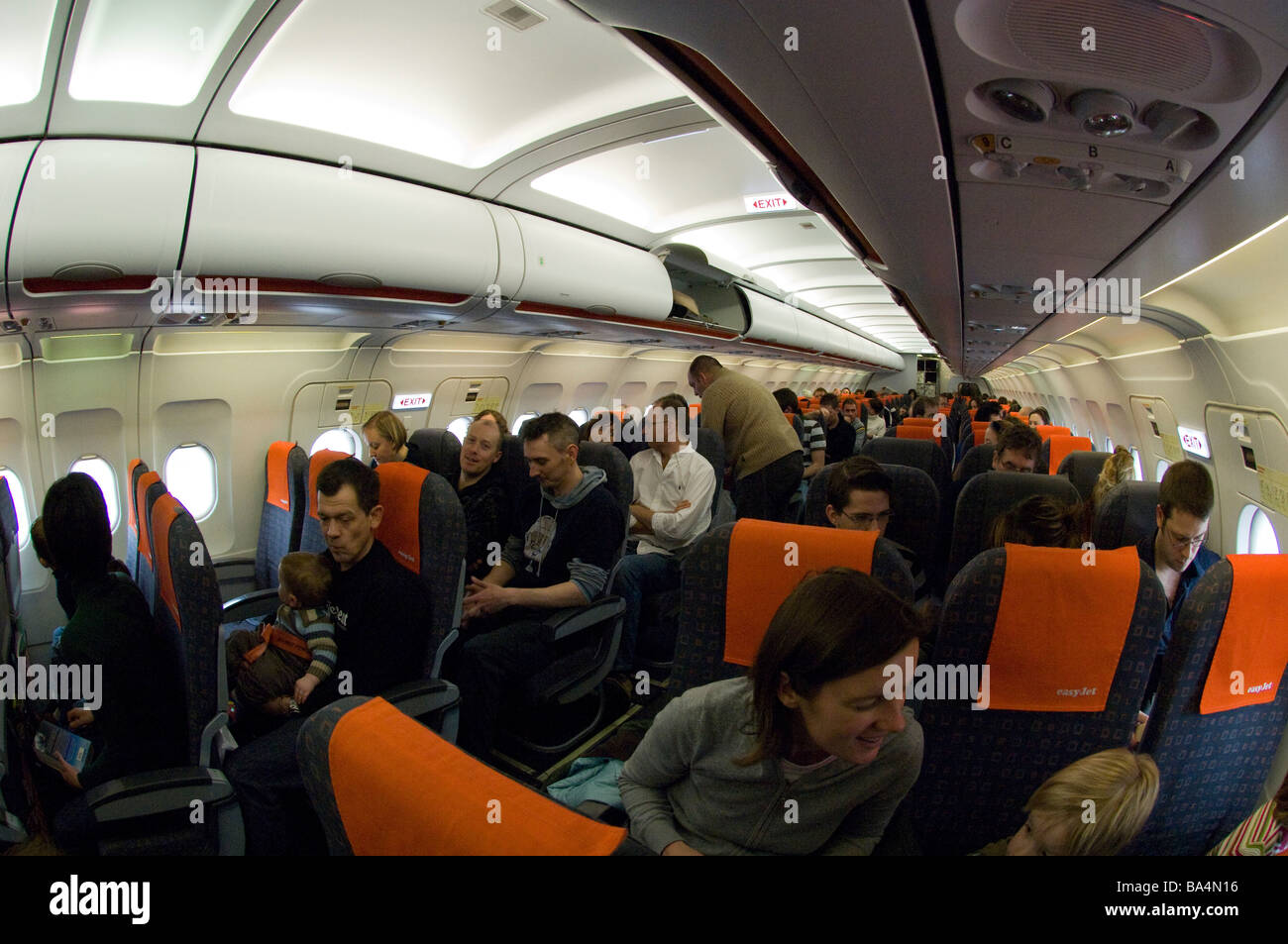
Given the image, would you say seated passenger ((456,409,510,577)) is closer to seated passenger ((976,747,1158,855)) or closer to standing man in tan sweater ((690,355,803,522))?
standing man in tan sweater ((690,355,803,522))

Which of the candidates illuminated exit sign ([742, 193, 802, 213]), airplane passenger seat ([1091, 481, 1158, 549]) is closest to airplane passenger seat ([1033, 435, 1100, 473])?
airplane passenger seat ([1091, 481, 1158, 549])

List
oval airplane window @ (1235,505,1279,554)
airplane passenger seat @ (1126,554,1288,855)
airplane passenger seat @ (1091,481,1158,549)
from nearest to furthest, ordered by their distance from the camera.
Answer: airplane passenger seat @ (1126,554,1288,855) → airplane passenger seat @ (1091,481,1158,549) → oval airplane window @ (1235,505,1279,554)

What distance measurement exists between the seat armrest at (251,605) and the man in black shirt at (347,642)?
136 centimetres

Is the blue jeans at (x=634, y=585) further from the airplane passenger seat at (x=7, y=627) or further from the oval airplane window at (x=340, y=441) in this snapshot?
the oval airplane window at (x=340, y=441)

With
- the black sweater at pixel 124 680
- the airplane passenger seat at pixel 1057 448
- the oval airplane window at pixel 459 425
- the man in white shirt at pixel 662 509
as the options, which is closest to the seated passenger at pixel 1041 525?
the man in white shirt at pixel 662 509

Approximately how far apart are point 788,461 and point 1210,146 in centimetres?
411

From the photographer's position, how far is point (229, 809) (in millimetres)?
2154

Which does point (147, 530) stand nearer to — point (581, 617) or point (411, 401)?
point (581, 617)

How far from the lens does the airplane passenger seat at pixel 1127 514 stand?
3.23 metres

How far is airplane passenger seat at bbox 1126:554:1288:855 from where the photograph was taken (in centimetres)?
181

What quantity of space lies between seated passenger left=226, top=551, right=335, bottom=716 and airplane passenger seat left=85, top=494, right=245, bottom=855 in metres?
0.27

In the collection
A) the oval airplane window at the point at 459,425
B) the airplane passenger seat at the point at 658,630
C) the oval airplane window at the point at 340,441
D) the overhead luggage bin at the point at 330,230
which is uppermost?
the overhead luggage bin at the point at 330,230

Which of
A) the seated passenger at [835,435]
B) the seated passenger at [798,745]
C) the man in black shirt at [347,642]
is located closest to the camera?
the seated passenger at [798,745]

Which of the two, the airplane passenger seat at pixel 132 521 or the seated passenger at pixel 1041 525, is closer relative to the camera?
the seated passenger at pixel 1041 525
